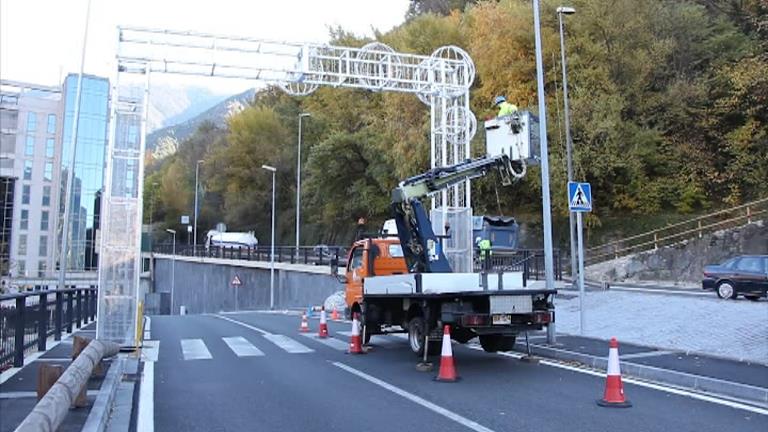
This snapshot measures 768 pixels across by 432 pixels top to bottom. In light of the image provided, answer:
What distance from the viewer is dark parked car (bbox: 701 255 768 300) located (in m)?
21.2

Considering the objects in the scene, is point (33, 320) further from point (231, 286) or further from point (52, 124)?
point (52, 124)

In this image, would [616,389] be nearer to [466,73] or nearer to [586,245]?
[466,73]

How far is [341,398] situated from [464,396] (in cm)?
159

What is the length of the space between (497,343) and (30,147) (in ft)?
231

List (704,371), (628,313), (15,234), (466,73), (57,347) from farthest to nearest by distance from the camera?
1. (15,234)
2. (466,73)
3. (628,313)
4. (57,347)
5. (704,371)

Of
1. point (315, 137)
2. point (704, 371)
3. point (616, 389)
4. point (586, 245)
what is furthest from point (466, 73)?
point (315, 137)

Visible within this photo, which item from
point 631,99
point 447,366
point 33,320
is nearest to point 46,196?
point 631,99

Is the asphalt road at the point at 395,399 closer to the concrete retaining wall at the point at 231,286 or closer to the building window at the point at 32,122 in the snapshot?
the concrete retaining wall at the point at 231,286

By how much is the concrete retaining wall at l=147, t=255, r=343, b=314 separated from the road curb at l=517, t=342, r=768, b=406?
20741mm

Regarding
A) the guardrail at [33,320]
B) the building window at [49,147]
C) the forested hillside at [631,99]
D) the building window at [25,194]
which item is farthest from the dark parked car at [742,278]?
the building window at [49,147]

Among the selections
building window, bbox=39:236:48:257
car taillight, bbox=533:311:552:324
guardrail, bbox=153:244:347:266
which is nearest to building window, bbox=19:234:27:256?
building window, bbox=39:236:48:257

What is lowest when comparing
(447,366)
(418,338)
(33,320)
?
(447,366)

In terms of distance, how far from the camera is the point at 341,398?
29.4 ft

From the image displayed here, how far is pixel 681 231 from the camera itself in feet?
114
